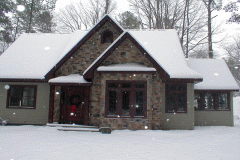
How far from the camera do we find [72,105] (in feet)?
36.4

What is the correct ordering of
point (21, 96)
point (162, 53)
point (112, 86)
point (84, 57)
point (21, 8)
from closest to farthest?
point (112, 86)
point (84, 57)
point (21, 96)
point (162, 53)
point (21, 8)

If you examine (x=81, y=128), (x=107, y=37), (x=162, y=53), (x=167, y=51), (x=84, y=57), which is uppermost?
(x=107, y=37)

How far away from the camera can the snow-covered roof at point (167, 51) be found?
10562mm

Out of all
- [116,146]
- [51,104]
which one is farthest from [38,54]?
[116,146]

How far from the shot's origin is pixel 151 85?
999cm

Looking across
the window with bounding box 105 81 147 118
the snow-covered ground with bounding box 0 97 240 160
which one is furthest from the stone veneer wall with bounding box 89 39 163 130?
the snow-covered ground with bounding box 0 97 240 160

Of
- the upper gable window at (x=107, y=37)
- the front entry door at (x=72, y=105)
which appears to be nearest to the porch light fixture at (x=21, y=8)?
the upper gable window at (x=107, y=37)

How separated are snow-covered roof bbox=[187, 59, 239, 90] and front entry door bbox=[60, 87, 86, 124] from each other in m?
6.97

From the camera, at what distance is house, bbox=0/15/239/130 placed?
32.7 feet

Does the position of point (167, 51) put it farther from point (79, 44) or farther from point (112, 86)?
point (79, 44)

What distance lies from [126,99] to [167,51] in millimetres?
4594

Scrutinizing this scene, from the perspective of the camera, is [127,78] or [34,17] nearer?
[127,78]

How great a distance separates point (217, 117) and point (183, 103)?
2.87 metres

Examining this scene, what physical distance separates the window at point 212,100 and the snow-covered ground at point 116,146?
385 centimetres
